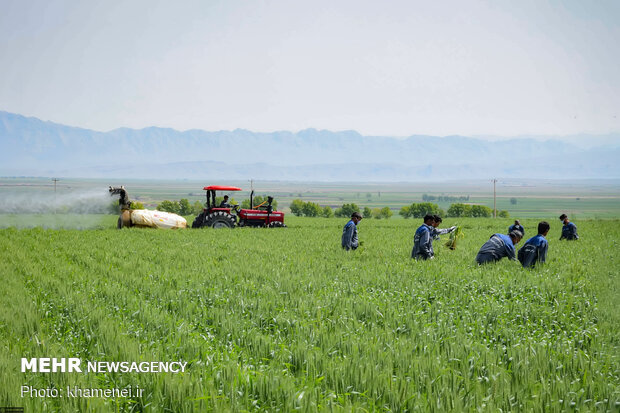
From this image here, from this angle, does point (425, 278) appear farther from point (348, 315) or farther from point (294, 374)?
point (294, 374)

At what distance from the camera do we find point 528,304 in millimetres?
9688

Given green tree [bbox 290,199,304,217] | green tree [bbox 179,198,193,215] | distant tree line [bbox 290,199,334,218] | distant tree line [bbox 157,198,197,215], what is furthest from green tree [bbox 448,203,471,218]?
green tree [bbox 179,198,193,215]

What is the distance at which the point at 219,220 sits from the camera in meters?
31.2

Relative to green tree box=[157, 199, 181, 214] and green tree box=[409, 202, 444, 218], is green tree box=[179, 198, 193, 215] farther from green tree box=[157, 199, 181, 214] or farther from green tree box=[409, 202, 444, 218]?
green tree box=[409, 202, 444, 218]

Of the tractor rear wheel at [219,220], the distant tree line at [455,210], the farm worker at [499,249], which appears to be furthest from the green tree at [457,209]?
the farm worker at [499,249]

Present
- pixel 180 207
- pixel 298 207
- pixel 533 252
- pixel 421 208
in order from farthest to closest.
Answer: pixel 298 207, pixel 421 208, pixel 180 207, pixel 533 252

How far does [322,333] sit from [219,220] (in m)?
24.3

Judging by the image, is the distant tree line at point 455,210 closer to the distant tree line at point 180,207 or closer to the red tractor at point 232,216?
the distant tree line at point 180,207

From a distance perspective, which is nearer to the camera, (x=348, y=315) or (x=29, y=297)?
(x=348, y=315)

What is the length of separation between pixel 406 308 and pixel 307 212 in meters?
86.3

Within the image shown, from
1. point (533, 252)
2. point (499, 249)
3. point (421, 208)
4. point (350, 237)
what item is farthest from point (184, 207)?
point (533, 252)

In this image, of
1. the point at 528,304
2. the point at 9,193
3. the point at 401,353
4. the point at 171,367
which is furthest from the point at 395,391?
the point at 9,193

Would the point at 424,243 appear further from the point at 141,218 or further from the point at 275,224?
the point at 141,218

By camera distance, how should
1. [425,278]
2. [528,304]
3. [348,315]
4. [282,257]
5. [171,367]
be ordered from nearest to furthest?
[171,367] → [348,315] → [528,304] → [425,278] → [282,257]
